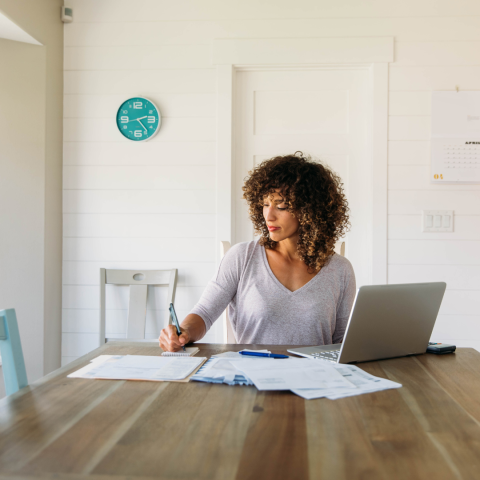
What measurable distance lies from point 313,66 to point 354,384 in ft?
6.90

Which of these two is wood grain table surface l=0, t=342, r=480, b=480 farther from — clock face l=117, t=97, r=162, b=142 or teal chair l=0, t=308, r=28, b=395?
clock face l=117, t=97, r=162, b=142

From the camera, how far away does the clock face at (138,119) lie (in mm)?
2623

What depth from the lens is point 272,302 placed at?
58.6 inches

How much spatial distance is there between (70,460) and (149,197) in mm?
2125

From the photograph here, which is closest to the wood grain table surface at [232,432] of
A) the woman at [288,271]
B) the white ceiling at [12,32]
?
the woman at [288,271]

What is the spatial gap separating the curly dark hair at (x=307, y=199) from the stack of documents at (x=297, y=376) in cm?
57

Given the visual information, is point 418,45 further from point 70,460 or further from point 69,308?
point 70,460

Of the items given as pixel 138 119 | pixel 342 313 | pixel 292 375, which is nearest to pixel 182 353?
pixel 292 375

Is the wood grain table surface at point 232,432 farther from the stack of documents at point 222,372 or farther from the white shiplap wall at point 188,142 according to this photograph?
the white shiplap wall at point 188,142

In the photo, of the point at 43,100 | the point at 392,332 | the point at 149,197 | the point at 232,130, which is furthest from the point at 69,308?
the point at 392,332

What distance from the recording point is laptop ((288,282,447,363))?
1060 mm

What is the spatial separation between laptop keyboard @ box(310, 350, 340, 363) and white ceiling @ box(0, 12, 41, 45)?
6.90ft

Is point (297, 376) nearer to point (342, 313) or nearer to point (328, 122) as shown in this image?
point (342, 313)

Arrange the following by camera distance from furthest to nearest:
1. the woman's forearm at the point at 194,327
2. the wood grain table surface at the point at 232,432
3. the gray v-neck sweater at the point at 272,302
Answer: the gray v-neck sweater at the point at 272,302, the woman's forearm at the point at 194,327, the wood grain table surface at the point at 232,432
